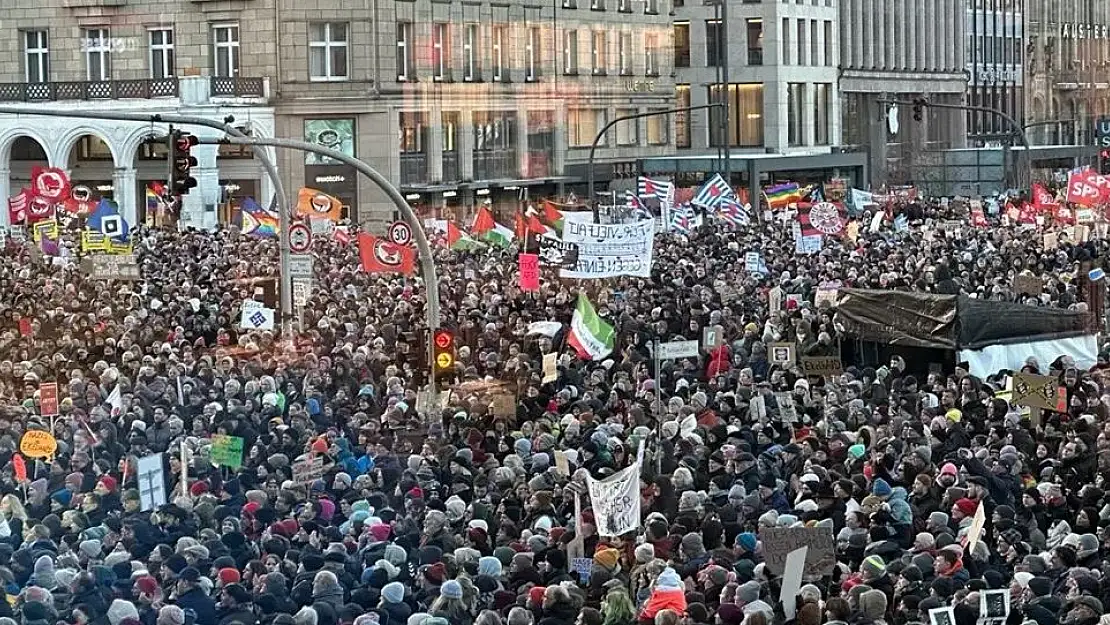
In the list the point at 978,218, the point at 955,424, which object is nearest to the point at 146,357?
the point at 955,424

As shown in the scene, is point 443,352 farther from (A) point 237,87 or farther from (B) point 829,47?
(B) point 829,47

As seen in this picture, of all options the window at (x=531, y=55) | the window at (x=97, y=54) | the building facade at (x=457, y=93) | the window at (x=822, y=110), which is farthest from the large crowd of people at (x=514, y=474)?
the window at (x=822, y=110)

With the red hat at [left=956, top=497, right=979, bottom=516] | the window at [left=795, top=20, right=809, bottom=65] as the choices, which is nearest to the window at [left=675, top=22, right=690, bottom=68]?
the window at [left=795, top=20, right=809, bottom=65]

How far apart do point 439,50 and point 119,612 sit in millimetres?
50393

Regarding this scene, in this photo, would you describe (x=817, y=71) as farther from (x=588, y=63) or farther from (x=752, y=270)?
(x=752, y=270)

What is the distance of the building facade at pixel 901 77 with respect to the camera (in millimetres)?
91562

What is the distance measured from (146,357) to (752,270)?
11.8m

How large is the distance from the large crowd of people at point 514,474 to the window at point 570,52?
Answer: 37823 mm

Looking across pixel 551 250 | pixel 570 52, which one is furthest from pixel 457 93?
pixel 551 250

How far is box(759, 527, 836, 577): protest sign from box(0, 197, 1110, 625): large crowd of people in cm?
5

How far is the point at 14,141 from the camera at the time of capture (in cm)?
6394

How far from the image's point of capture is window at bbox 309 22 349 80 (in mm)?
62094

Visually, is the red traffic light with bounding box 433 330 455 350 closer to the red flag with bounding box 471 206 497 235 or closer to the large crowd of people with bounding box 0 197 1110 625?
the large crowd of people with bounding box 0 197 1110 625

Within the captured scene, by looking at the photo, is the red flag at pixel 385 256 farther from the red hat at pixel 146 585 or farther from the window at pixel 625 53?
the window at pixel 625 53
